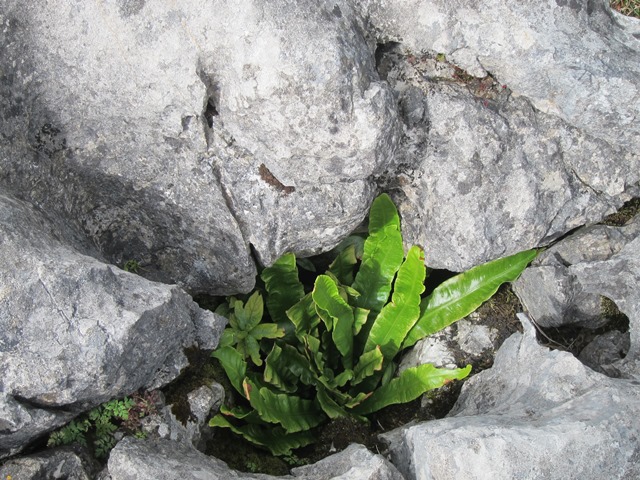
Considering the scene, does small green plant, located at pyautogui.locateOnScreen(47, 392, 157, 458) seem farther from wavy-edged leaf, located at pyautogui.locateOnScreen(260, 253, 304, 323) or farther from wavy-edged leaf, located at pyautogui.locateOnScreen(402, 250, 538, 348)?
wavy-edged leaf, located at pyautogui.locateOnScreen(402, 250, 538, 348)

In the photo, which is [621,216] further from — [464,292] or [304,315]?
[304,315]

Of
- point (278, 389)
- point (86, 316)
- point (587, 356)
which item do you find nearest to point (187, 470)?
point (86, 316)

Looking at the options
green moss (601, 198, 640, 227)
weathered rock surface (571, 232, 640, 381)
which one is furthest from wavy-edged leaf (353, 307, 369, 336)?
green moss (601, 198, 640, 227)

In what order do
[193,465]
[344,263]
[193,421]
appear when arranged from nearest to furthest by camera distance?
[193,465]
[193,421]
[344,263]

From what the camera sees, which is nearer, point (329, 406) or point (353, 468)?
point (353, 468)

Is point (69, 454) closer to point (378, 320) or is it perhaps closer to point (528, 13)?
point (378, 320)

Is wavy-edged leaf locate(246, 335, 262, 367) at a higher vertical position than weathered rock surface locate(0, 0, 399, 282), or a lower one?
Result: lower

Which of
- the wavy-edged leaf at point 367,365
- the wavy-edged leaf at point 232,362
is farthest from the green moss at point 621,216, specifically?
the wavy-edged leaf at point 232,362

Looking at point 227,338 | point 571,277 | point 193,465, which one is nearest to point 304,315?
point 227,338
